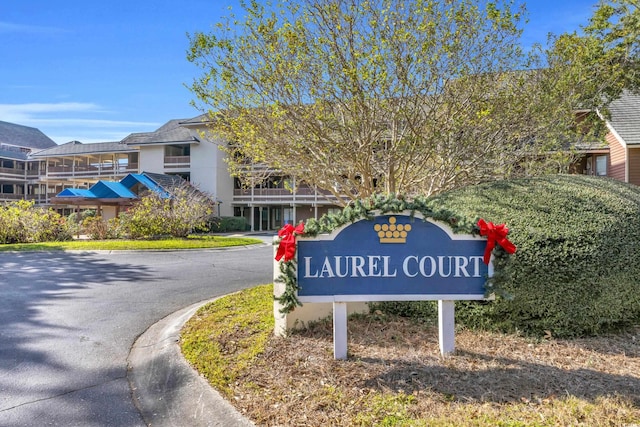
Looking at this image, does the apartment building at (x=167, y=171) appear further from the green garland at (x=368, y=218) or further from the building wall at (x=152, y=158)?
the green garland at (x=368, y=218)

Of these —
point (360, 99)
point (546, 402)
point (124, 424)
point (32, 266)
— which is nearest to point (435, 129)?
point (360, 99)

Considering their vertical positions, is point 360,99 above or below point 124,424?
above

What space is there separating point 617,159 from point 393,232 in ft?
69.8

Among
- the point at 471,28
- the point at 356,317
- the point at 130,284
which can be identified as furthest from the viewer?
the point at 130,284

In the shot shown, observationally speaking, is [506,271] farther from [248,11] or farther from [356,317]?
[248,11]

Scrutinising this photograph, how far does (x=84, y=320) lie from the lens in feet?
20.4

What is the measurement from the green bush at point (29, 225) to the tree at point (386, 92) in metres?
16.7

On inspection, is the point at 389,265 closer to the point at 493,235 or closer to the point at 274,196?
the point at 493,235

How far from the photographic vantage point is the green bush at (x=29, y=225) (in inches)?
750

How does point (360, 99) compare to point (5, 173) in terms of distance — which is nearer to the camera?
point (360, 99)

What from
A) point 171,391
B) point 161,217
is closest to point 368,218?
point 171,391

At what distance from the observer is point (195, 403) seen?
3.46 m

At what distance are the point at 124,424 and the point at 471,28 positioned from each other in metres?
6.74

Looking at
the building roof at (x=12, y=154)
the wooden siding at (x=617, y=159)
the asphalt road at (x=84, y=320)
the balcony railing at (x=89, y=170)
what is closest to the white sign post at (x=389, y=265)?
the asphalt road at (x=84, y=320)
